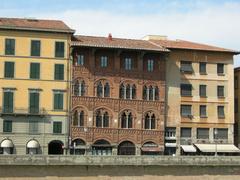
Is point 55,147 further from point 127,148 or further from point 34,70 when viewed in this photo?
point 34,70

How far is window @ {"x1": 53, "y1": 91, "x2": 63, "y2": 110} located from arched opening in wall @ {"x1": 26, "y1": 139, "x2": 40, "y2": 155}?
3983 mm

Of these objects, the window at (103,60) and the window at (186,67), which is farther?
the window at (186,67)

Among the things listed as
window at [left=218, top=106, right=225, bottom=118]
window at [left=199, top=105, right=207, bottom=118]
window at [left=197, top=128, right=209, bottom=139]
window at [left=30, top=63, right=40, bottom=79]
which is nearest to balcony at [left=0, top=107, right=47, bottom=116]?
window at [left=30, top=63, right=40, bottom=79]

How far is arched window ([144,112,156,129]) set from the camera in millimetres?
67625

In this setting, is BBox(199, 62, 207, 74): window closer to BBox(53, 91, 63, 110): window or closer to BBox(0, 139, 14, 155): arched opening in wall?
BBox(53, 91, 63, 110): window

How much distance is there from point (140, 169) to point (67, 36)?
1711cm

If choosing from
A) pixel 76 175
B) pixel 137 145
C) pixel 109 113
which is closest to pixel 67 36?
pixel 109 113

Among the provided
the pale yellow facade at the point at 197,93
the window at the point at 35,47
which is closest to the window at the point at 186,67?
the pale yellow facade at the point at 197,93

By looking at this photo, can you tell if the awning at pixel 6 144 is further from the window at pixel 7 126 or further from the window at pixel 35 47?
the window at pixel 35 47

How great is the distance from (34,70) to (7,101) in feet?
13.3

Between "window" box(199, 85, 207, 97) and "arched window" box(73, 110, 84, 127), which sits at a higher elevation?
"window" box(199, 85, 207, 97)

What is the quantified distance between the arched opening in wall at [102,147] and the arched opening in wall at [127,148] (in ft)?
3.98

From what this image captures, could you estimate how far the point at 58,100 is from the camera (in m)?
64.4

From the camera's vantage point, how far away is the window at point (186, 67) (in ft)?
228
